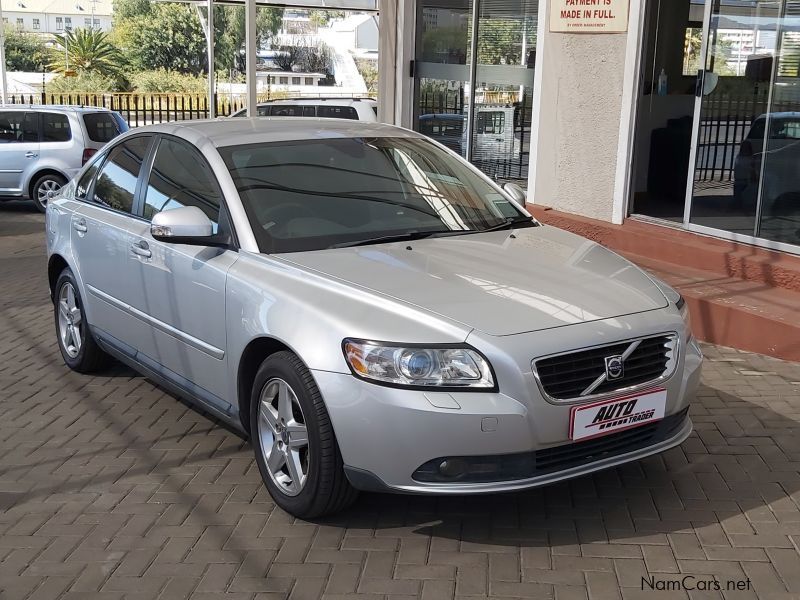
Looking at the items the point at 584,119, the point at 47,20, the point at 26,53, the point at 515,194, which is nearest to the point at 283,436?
the point at 515,194

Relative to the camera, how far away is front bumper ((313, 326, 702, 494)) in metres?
3.45

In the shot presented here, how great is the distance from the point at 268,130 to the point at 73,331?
2083 mm

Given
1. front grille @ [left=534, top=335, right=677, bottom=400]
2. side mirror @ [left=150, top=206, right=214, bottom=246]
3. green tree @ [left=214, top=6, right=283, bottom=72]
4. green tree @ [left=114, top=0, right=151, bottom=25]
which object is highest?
green tree @ [left=114, top=0, right=151, bottom=25]

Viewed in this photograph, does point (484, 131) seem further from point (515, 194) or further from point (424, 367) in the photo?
point (424, 367)

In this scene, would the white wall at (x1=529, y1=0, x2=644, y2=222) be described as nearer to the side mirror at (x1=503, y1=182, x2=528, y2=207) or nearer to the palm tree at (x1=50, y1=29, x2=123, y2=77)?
the side mirror at (x1=503, y1=182, x2=528, y2=207)

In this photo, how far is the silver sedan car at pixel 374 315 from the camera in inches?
138

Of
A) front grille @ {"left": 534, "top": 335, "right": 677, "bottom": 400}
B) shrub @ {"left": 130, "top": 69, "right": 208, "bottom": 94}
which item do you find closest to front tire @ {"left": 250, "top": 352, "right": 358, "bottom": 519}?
front grille @ {"left": 534, "top": 335, "right": 677, "bottom": 400}

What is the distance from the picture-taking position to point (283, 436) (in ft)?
13.1

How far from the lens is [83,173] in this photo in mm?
6172

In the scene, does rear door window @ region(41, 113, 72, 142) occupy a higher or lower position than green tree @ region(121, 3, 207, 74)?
lower

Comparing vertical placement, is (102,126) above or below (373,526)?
above

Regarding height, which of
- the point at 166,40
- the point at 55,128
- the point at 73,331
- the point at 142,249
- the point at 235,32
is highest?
the point at 235,32

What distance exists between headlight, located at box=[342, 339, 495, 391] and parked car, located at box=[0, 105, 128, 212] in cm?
1224
